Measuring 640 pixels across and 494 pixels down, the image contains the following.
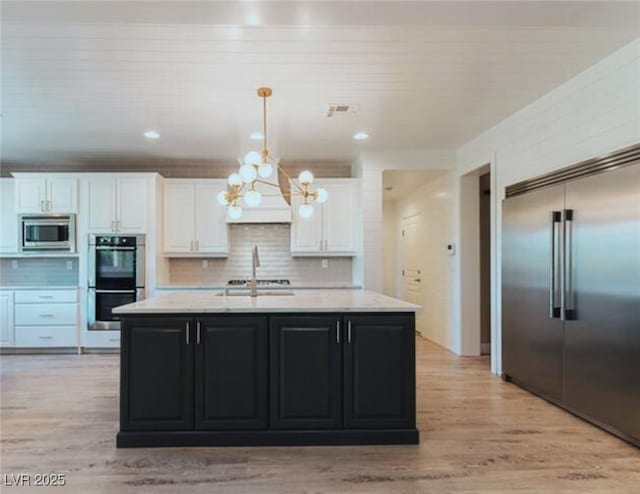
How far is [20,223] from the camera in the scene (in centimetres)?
590

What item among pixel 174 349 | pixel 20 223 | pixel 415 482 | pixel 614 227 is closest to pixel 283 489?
pixel 415 482

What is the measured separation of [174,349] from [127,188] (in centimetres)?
363

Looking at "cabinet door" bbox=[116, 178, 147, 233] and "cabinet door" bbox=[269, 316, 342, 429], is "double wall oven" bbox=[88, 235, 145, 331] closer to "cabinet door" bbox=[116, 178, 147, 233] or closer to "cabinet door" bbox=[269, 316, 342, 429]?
"cabinet door" bbox=[116, 178, 147, 233]

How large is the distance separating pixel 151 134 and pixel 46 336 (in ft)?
9.86

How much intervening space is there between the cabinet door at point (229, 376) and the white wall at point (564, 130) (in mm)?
2805

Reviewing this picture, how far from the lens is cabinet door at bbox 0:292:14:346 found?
18.9 feet

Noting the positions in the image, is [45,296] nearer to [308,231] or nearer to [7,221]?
[7,221]

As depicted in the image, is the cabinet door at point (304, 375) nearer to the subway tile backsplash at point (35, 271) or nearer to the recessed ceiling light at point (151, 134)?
the recessed ceiling light at point (151, 134)

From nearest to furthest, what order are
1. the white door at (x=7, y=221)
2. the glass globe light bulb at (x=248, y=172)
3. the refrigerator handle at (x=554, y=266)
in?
the glass globe light bulb at (x=248, y=172) < the refrigerator handle at (x=554, y=266) < the white door at (x=7, y=221)

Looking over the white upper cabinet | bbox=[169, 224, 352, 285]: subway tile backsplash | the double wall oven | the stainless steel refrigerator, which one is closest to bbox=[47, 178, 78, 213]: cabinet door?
the white upper cabinet

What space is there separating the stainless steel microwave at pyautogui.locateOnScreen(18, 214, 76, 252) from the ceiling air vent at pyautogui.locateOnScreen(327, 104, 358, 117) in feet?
12.3

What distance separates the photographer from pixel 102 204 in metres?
5.90

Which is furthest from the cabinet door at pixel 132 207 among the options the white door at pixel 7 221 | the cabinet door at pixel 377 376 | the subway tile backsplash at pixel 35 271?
the cabinet door at pixel 377 376

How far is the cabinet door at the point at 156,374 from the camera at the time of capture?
2.94m
